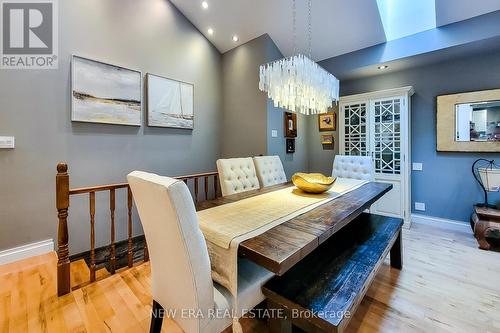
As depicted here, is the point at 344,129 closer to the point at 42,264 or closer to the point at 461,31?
the point at 461,31

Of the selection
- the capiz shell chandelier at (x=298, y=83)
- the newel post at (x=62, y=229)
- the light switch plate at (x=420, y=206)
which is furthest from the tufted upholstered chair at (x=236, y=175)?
the light switch plate at (x=420, y=206)

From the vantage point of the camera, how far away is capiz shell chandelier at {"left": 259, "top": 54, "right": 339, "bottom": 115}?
6.79 ft

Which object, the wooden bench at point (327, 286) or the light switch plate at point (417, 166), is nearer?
the wooden bench at point (327, 286)

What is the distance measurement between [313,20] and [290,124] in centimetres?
152

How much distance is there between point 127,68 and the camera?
10.0ft

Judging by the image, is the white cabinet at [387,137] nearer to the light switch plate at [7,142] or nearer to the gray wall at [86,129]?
the gray wall at [86,129]

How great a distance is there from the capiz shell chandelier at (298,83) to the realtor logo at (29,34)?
239cm

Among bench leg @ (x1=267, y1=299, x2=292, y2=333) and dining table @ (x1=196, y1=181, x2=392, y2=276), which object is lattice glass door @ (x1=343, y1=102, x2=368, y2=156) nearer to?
dining table @ (x1=196, y1=181, x2=392, y2=276)

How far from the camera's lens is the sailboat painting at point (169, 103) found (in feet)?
10.8

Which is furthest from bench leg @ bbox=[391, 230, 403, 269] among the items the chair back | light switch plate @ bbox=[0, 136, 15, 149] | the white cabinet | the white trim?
light switch plate @ bbox=[0, 136, 15, 149]

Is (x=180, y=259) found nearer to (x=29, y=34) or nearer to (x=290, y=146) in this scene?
(x=29, y=34)

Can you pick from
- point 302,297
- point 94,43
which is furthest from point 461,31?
point 94,43

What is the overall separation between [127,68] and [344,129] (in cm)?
348

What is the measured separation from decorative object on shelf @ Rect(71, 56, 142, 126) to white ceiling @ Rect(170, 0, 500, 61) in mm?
1468
